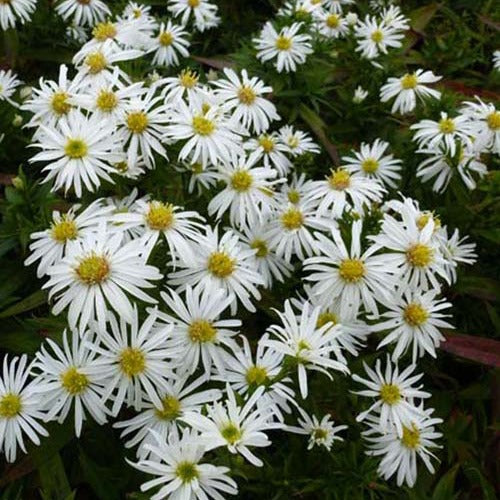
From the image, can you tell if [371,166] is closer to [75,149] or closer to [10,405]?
[75,149]

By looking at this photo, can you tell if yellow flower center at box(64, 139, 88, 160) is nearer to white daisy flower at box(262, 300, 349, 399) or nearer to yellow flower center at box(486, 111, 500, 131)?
white daisy flower at box(262, 300, 349, 399)

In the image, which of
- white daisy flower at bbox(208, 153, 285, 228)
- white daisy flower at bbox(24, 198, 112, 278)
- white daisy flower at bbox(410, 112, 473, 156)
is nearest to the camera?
white daisy flower at bbox(24, 198, 112, 278)

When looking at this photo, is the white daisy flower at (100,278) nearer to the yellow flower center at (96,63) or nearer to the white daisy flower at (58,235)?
the white daisy flower at (58,235)

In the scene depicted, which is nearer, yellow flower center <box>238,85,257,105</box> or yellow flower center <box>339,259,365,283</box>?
yellow flower center <box>339,259,365,283</box>

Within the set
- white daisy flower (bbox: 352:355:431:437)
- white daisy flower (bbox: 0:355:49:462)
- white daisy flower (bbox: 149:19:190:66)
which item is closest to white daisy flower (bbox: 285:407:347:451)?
white daisy flower (bbox: 352:355:431:437)

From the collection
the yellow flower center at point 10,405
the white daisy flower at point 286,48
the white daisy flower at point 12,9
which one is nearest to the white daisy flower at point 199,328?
the yellow flower center at point 10,405

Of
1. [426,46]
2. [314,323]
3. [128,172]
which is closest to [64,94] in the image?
[128,172]

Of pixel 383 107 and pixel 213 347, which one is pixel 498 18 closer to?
pixel 383 107
